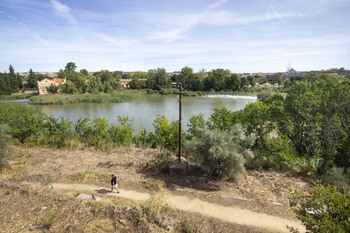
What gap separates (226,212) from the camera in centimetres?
496

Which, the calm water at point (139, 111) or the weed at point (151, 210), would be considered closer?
the weed at point (151, 210)

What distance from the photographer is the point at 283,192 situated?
19.3 feet

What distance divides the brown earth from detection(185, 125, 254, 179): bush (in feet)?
1.94

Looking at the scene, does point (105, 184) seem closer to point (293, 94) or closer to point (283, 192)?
point (283, 192)

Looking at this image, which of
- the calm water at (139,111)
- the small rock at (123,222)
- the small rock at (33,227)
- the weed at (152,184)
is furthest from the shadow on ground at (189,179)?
the calm water at (139,111)

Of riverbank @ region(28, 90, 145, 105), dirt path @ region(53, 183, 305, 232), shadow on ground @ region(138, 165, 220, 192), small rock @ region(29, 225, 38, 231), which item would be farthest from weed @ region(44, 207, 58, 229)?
riverbank @ region(28, 90, 145, 105)

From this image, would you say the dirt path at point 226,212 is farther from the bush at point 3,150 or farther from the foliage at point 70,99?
the foliage at point 70,99

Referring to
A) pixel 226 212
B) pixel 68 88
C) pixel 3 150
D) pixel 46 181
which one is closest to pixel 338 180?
pixel 226 212

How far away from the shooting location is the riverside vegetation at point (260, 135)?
6332mm

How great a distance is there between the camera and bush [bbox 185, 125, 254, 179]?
5.89 meters

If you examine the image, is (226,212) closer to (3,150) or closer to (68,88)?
(3,150)

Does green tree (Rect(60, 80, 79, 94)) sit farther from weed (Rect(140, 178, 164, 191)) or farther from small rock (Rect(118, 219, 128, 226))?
small rock (Rect(118, 219, 128, 226))

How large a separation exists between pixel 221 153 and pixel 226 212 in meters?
1.68

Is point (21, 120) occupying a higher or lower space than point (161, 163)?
higher
